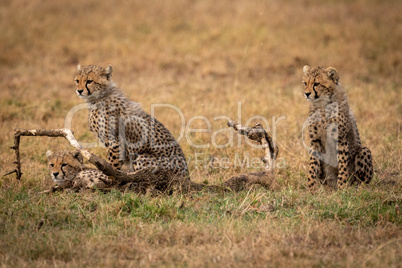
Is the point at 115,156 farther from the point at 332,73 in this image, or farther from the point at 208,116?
the point at 208,116

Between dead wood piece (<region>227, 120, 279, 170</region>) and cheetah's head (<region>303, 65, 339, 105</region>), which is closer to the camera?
dead wood piece (<region>227, 120, 279, 170</region>)

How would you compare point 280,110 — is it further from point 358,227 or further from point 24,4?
point 24,4

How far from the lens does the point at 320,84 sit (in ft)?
17.3

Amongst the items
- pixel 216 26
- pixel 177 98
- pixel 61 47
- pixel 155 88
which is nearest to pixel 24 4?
pixel 61 47

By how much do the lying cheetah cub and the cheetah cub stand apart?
35cm

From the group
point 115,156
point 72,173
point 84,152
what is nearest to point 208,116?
point 115,156

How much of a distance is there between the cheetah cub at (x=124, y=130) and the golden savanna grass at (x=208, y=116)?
1.58 feet

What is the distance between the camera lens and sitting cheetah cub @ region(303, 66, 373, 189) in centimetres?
520

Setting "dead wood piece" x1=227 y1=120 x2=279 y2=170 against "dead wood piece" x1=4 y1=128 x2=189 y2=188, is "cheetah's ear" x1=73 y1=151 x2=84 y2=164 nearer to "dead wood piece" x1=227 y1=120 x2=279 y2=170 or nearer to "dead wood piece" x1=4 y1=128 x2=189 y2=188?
"dead wood piece" x1=4 y1=128 x2=189 y2=188

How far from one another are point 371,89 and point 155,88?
149 inches

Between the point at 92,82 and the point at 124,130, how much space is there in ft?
1.99

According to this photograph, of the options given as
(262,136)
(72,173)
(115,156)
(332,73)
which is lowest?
(72,173)

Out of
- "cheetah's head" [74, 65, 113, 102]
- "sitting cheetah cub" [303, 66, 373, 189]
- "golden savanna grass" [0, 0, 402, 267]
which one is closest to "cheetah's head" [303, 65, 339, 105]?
"sitting cheetah cub" [303, 66, 373, 189]

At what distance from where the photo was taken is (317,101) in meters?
5.36
